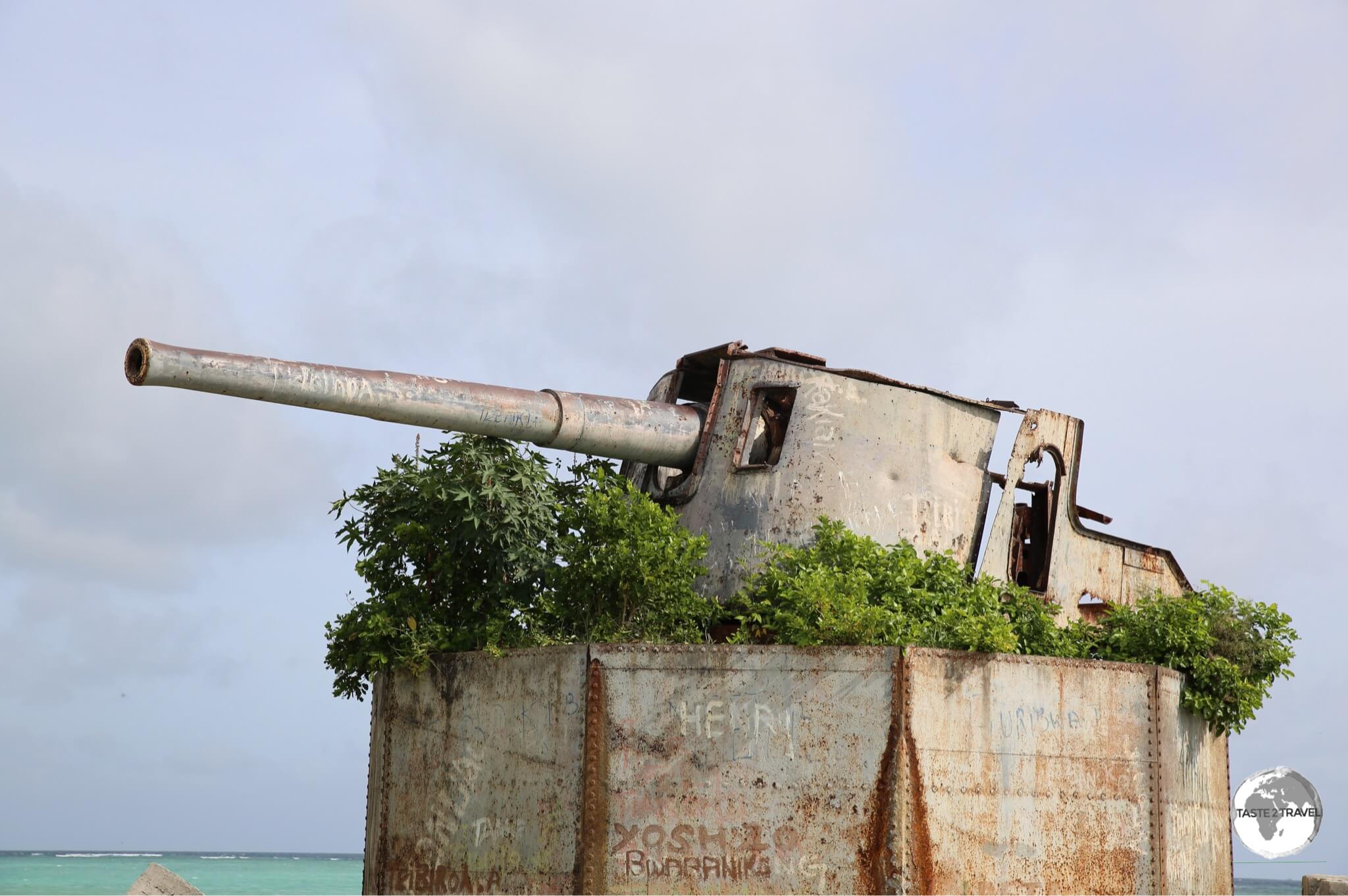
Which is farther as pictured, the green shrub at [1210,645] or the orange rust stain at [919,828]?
the green shrub at [1210,645]

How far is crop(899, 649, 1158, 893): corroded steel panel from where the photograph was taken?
11719 mm

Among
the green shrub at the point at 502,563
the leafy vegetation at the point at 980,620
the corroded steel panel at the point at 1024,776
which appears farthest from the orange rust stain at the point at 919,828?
the green shrub at the point at 502,563

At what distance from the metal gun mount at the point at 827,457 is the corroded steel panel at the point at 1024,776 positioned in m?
2.26

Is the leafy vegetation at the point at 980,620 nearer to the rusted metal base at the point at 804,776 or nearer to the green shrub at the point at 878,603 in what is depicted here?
the green shrub at the point at 878,603

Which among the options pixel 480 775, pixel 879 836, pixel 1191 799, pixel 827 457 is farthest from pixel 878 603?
pixel 480 775

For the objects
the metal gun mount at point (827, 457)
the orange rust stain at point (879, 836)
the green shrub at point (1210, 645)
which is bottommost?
the orange rust stain at point (879, 836)

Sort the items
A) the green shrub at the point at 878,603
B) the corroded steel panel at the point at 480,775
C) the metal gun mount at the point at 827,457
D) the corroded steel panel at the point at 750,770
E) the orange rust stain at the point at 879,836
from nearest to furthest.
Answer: the orange rust stain at the point at 879,836 < the corroded steel panel at the point at 750,770 < the corroded steel panel at the point at 480,775 < the green shrub at the point at 878,603 < the metal gun mount at the point at 827,457

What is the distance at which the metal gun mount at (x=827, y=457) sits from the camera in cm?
1412

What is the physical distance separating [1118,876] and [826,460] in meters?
4.41

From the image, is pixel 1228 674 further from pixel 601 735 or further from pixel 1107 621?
pixel 601 735

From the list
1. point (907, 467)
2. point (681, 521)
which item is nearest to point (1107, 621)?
point (907, 467)

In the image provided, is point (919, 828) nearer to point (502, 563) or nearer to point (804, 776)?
point (804, 776)

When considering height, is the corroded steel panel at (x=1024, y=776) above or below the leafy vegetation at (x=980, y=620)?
below

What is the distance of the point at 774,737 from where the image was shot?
1181 cm
